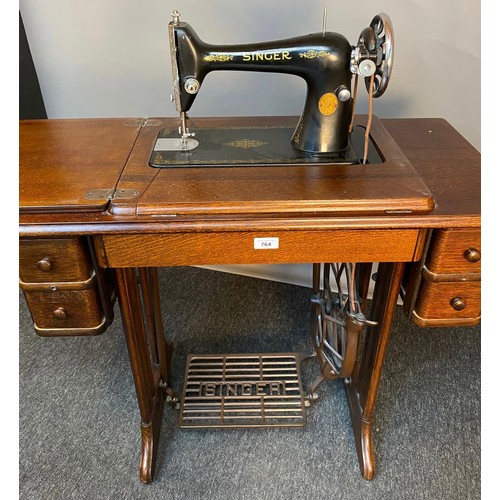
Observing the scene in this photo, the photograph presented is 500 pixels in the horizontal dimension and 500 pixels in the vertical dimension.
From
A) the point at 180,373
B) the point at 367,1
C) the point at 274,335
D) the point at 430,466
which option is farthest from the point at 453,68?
the point at 180,373

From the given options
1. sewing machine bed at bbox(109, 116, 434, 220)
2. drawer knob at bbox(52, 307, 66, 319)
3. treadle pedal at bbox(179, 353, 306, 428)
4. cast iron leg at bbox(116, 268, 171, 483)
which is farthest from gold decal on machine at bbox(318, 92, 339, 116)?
treadle pedal at bbox(179, 353, 306, 428)

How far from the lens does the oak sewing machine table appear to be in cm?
95

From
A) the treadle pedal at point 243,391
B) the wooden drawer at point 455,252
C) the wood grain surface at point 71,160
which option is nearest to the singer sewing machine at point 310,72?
the wood grain surface at point 71,160

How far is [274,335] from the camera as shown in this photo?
1.90m

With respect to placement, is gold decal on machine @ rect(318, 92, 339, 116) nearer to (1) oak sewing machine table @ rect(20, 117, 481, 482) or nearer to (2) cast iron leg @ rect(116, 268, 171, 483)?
(1) oak sewing machine table @ rect(20, 117, 481, 482)

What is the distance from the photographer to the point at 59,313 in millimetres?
1066

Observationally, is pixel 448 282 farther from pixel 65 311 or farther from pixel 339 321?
pixel 65 311

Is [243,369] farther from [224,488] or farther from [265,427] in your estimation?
[224,488]

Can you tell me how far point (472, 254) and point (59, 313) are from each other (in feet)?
2.92

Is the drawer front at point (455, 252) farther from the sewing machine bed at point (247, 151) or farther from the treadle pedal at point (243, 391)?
the treadle pedal at point (243, 391)

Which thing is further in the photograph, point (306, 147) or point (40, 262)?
point (306, 147)

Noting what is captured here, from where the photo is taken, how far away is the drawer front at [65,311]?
3.47ft

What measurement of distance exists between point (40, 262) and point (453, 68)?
57.0 inches

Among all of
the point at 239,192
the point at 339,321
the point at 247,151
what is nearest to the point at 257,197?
the point at 239,192
